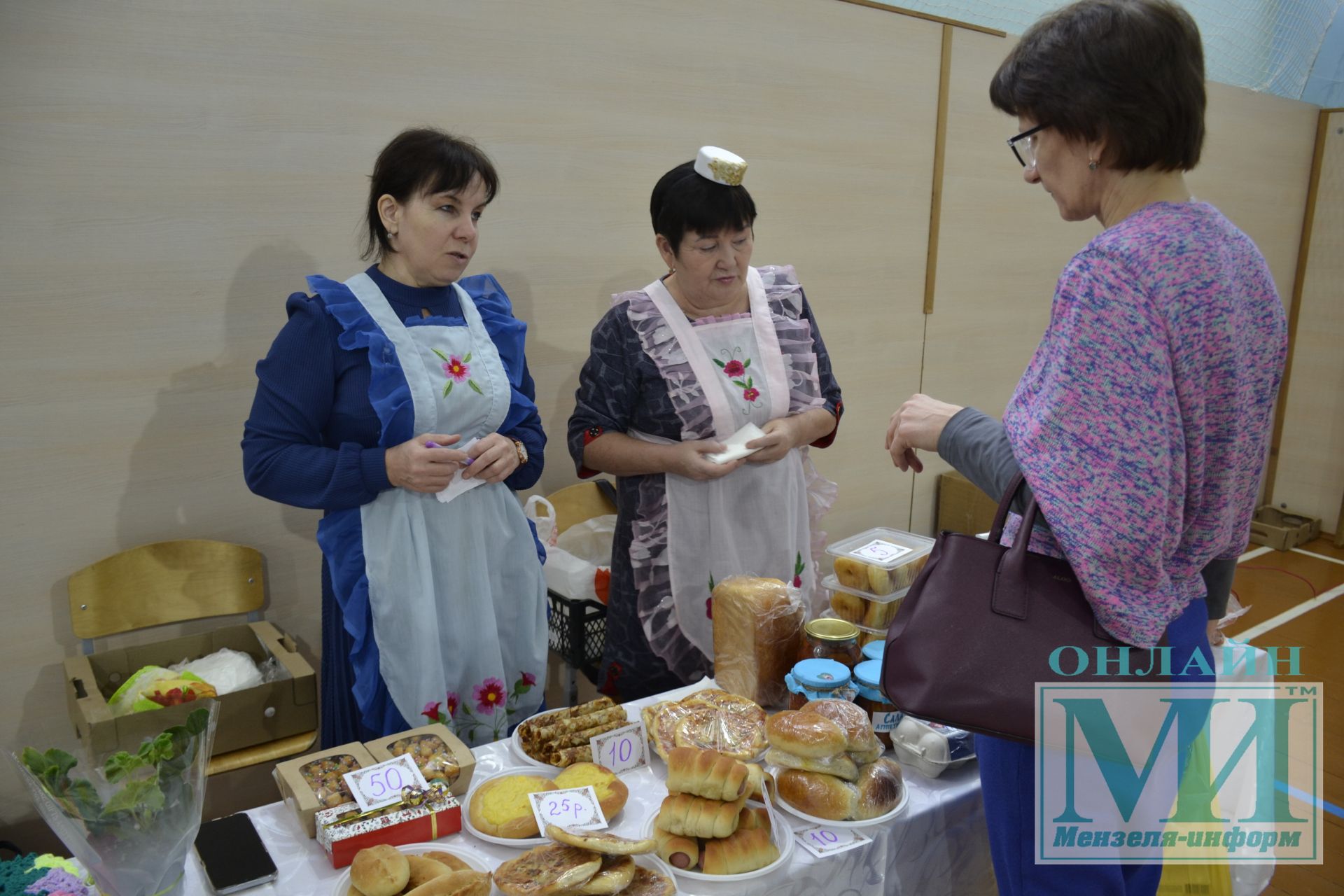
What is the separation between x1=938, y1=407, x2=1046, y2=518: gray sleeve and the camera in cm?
120

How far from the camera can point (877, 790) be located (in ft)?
4.53

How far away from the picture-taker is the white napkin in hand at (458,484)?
1.91 metres

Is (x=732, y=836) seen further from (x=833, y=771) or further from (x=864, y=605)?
(x=864, y=605)

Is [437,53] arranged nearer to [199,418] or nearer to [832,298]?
[199,418]

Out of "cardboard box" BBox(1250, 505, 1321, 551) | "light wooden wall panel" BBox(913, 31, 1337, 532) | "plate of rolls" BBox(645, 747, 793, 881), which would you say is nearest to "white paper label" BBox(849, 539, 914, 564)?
"plate of rolls" BBox(645, 747, 793, 881)

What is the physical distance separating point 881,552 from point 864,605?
0.12m

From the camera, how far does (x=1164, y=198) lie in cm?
116

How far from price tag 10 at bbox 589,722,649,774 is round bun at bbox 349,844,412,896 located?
1.15ft

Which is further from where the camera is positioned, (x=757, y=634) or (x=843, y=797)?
(x=757, y=634)

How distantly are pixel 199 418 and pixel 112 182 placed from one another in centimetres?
61

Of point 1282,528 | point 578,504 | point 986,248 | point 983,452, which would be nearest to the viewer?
point 983,452

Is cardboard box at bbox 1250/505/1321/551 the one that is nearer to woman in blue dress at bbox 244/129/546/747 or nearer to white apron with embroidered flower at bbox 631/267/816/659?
white apron with embroidered flower at bbox 631/267/816/659

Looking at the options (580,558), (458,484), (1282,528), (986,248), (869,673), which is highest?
(986,248)

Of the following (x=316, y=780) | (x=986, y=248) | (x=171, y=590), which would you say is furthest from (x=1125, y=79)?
(x=986, y=248)
